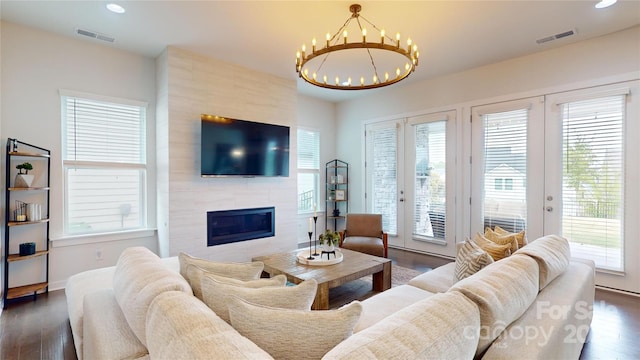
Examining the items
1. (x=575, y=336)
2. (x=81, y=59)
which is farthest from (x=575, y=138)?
(x=81, y=59)

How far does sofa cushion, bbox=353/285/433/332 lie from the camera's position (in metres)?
1.89

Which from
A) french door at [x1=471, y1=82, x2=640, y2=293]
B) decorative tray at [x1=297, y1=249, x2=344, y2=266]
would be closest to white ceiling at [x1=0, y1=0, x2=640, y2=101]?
french door at [x1=471, y1=82, x2=640, y2=293]

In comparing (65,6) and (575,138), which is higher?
(65,6)

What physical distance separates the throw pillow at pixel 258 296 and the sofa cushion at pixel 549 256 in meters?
1.38

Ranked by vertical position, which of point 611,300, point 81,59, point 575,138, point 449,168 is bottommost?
point 611,300

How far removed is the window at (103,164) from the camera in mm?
3688

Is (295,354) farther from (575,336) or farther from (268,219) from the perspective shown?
(268,219)

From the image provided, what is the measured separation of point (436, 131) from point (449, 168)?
66 cm

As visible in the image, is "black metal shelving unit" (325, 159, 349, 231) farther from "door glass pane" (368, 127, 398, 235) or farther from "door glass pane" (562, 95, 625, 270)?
"door glass pane" (562, 95, 625, 270)

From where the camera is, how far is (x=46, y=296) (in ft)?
10.9

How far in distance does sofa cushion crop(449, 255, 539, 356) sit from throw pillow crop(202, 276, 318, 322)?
2.14ft

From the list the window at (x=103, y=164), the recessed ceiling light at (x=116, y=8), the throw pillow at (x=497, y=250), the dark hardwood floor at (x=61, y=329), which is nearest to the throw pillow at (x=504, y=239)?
the throw pillow at (x=497, y=250)

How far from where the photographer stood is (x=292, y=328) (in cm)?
108

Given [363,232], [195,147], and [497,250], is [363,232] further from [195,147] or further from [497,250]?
[195,147]
